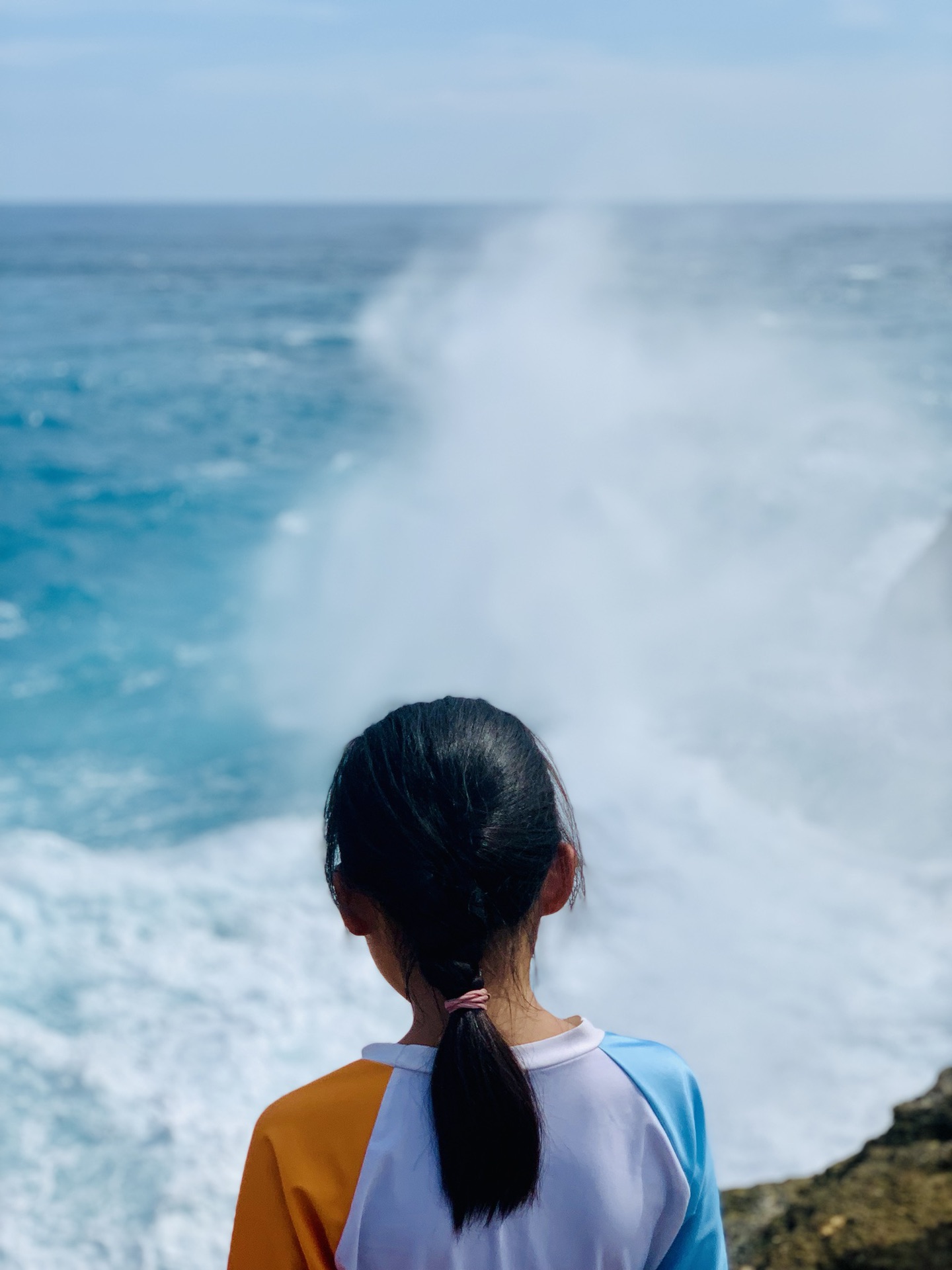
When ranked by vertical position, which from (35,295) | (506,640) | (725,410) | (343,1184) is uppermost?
(35,295)

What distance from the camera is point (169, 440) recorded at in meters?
21.6

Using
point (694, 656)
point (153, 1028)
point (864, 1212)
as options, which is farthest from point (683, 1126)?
point (694, 656)

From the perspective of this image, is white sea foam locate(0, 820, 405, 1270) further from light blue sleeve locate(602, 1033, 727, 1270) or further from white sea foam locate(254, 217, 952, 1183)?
light blue sleeve locate(602, 1033, 727, 1270)

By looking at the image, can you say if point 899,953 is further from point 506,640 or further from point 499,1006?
point 506,640

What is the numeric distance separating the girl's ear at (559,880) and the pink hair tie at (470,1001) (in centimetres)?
13

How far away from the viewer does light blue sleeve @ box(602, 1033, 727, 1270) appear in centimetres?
104

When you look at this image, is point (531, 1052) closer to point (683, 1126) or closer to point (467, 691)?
point (683, 1126)

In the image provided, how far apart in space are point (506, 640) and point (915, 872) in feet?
20.8

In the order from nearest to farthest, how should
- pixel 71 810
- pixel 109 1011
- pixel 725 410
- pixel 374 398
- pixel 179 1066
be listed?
pixel 179 1066, pixel 109 1011, pixel 71 810, pixel 725 410, pixel 374 398

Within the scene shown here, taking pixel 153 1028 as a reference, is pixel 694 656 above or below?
below

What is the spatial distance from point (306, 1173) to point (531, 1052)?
23 centimetres

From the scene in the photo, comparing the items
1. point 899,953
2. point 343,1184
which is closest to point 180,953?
point 899,953

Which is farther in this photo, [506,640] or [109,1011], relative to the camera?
[506,640]

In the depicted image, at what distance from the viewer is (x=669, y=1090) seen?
3.43ft
